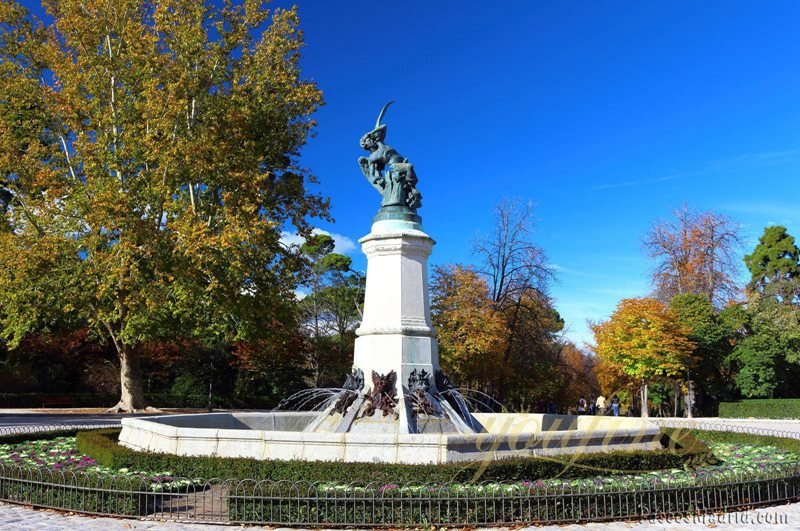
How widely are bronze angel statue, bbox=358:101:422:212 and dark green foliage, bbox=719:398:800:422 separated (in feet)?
100

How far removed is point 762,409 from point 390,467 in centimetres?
3452

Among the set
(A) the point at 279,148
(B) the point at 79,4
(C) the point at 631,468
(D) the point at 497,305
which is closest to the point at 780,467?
(C) the point at 631,468

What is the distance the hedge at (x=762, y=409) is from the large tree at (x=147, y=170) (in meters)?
26.1

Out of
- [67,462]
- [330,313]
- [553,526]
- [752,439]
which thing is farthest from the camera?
[330,313]

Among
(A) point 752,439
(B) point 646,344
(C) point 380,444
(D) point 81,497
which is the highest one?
(B) point 646,344

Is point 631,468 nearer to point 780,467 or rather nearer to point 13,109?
point 780,467

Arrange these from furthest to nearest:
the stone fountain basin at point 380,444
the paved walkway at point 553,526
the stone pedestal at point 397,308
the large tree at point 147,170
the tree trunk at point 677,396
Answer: the tree trunk at point 677,396
the large tree at point 147,170
the stone pedestal at point 397,308
the stone fountain basin at point 380,444
the paved walkway at point 553,526

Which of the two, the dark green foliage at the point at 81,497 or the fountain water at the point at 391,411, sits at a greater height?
the fountain water at the point at 391,411

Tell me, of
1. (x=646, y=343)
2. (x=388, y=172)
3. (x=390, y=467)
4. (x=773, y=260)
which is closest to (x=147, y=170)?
(x=388, y=172)

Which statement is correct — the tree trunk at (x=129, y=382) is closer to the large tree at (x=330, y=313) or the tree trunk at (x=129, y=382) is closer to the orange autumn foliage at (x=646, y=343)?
the large tree at (x=330, y=313)

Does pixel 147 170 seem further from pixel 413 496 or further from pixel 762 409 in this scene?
pixel 762 409

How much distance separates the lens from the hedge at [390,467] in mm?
9430

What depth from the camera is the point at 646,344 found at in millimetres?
37906

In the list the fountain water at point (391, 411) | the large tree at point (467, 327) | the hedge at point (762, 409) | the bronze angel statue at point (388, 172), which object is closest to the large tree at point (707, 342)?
the hedge at point (762, 409)
